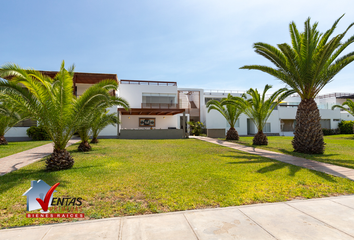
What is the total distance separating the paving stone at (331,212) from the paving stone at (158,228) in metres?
2.20

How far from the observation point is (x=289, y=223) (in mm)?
3139

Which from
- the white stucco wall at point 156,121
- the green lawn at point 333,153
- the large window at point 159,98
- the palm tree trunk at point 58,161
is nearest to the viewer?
the palm tree trunk at point 58,161

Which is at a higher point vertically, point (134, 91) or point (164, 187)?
point (134, 91)

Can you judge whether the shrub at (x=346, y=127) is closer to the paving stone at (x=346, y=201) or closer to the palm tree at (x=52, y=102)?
the paving stone at (x=346, y=201)

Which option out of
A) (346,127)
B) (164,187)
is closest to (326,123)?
(346,127)

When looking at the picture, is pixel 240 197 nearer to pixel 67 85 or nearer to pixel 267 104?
pixel 67 85

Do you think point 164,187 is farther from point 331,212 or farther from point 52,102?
point 52,102

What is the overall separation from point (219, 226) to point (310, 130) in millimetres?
9474

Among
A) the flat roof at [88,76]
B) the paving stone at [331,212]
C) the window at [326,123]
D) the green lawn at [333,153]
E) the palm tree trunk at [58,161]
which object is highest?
the flat roof at [88,76]

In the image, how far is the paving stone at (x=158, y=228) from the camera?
9.08ft

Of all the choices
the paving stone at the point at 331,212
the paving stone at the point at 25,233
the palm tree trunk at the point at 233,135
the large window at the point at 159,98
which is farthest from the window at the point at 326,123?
the paving stone at the point at 25,233

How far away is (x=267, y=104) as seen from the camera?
48.1ft

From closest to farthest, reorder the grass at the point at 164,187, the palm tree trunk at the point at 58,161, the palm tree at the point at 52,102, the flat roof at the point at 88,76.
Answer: the grass at the point at 164,187 → the palm tree at the point at 52,102 → the palm tree trunk at the point at 58,161 → the flat roof at the point at 88,76

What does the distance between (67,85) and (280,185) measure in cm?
723
